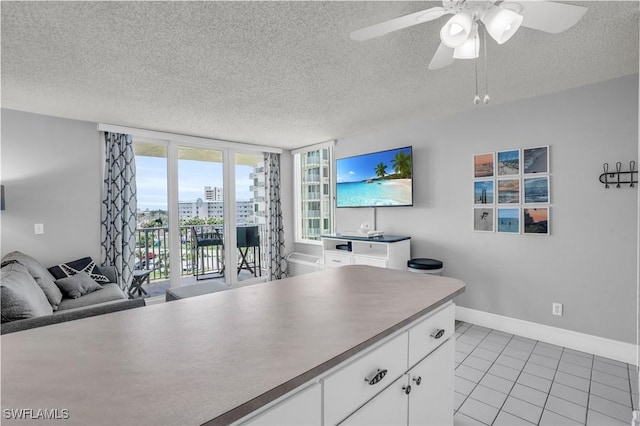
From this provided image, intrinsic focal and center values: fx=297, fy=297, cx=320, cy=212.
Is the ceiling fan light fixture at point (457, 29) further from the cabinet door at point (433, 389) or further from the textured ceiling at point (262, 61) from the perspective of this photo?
the cabinet door at point (433, 389)

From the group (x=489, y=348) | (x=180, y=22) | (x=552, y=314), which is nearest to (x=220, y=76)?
(x=180, y=22)

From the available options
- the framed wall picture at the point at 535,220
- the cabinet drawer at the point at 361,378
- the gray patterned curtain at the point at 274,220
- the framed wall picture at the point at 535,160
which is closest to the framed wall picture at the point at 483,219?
the framed wall picture at the point at 535,220

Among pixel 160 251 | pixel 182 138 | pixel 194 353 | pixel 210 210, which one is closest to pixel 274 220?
pixel 210 210

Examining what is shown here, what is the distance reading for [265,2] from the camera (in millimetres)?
1562

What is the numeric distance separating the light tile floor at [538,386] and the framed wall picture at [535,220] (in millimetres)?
1072

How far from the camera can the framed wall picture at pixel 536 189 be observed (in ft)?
9.32

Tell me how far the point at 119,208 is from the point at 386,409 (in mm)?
3926

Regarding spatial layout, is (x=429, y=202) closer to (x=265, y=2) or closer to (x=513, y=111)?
(x=513, y=111)

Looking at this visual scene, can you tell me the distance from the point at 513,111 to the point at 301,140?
9.28 ft

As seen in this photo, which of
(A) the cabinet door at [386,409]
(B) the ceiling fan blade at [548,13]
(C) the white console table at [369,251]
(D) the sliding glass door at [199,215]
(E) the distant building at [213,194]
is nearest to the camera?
(A) the cabinet door at [386,409]

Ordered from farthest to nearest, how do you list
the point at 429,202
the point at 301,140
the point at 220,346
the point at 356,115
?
the point at 301,140 → the point at 429,202 → the point at 356,115 → the point at 220,346

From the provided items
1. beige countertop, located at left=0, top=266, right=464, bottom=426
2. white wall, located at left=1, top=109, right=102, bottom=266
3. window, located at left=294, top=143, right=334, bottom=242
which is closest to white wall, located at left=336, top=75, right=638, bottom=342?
window, located at left=294, top=143, right=334, bottom=242

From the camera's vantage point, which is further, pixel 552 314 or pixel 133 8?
pixel 552 314

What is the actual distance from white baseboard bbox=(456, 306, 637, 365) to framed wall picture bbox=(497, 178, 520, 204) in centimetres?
122
